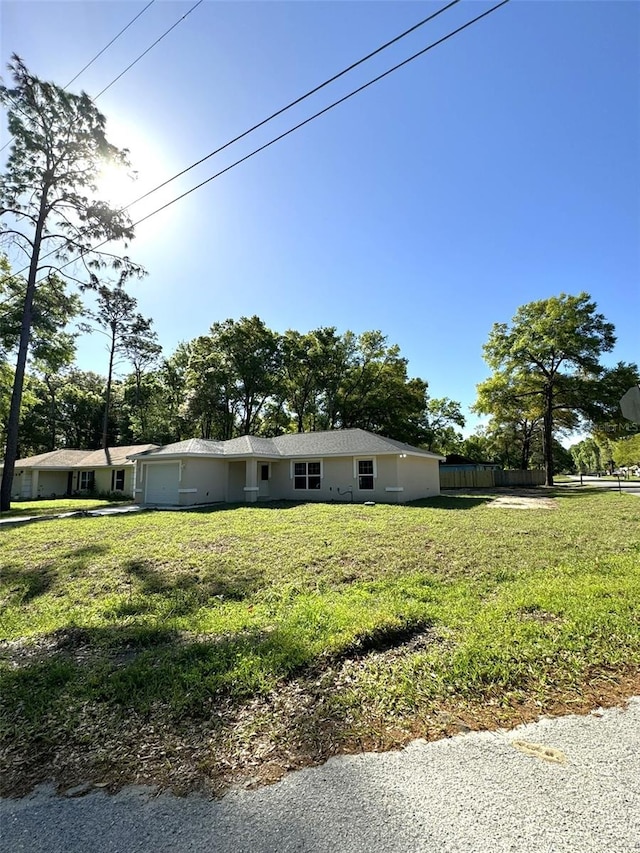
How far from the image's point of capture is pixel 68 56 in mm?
6172

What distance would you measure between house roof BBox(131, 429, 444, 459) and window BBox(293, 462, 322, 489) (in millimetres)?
711

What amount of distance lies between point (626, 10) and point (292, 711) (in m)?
8.89

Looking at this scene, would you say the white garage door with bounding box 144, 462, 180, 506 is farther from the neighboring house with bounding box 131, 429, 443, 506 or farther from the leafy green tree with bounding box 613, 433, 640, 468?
the leafy green tree with bounding box 613, 433, 640, 468

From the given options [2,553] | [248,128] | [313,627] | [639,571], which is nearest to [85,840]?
[313,627]

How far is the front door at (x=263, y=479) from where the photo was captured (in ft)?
61.6

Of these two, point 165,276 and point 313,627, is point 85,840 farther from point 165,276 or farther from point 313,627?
point 165,276

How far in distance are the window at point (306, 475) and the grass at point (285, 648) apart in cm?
1059

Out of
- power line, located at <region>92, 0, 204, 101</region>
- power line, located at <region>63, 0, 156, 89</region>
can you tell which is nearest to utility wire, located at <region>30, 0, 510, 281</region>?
power line, located at <region>92, 0, 204, 101</region>

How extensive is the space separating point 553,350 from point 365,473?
57.5ft

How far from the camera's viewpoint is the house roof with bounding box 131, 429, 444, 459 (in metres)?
17.1

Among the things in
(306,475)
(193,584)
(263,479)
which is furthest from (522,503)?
(193,584)

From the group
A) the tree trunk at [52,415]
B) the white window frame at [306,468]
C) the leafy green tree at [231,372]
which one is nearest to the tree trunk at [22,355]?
the white window frame at [306,468]

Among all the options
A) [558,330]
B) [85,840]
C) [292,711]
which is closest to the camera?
[85,840]

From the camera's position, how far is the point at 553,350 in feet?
87.4
